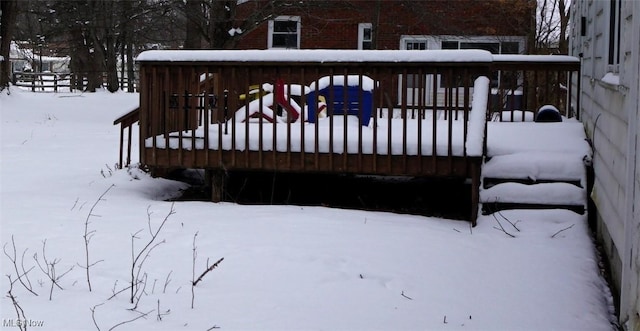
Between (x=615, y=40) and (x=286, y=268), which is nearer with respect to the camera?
(x=286, y=268)

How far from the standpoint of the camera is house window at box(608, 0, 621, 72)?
556 cm

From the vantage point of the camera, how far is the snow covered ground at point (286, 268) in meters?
4.00

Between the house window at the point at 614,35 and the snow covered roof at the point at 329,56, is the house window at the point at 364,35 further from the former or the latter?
the house window at the point at 614,35

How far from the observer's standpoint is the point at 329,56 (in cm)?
702

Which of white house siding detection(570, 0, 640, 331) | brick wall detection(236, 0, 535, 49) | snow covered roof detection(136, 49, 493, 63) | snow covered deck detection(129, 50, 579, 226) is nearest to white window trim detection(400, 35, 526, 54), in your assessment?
brick wall detection(236, 0, 535, 49)

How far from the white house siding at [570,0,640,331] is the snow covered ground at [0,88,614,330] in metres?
0.35

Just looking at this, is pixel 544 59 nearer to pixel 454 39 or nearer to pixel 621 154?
pixel 621 154

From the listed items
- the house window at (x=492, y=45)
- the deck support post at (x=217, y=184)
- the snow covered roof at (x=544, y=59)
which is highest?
the house window at (x=492, y=45)

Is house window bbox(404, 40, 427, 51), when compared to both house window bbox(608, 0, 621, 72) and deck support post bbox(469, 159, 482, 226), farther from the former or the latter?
house window bbox(608, 0, 621, 72)

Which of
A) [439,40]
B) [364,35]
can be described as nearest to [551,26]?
[439,40]

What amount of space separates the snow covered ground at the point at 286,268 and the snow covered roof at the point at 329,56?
133 centimetres

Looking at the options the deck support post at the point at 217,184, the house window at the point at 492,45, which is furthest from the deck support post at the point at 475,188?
the house window at the point at 492,45

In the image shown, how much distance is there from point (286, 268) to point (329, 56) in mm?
2732

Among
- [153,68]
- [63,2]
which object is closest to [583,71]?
[153,68]
